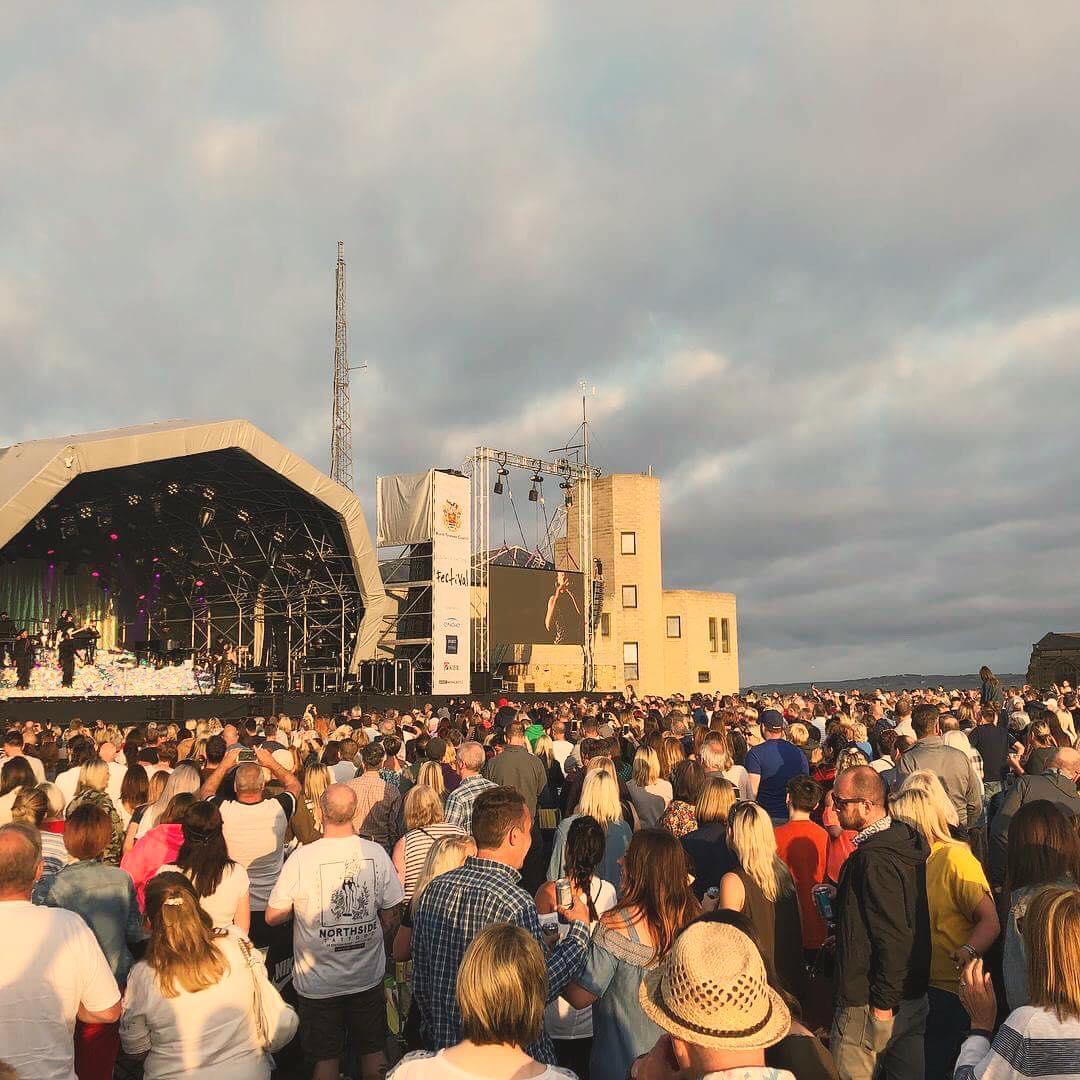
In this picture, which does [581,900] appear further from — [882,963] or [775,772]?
[775,772]

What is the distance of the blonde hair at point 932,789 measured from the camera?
4.27 meters

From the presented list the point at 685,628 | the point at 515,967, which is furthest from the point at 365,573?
the point at 515,967

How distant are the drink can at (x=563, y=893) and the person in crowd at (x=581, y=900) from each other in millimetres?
15

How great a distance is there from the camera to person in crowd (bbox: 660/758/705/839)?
5.59 metres

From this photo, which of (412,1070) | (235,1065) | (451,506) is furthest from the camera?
(451,506)

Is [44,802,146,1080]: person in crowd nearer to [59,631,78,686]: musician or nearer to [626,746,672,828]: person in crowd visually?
[626,746,672,828]: person in crowd

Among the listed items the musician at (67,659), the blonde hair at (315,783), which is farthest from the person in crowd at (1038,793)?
the musician at (67,659)

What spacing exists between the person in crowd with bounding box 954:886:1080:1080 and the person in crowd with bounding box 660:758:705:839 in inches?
113

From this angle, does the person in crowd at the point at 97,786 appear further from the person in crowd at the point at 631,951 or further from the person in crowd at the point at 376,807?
the person in crowd at the point at 631,951

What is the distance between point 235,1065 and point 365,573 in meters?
24.6

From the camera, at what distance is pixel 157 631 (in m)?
33.5

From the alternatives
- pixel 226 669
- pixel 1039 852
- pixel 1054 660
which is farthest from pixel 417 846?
pixel 1054 660

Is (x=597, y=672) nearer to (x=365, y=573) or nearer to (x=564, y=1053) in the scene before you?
(x=365, y=573)

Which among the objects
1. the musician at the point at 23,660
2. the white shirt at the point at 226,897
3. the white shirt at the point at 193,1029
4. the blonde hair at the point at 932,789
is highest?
the musician at the point at 23,660
